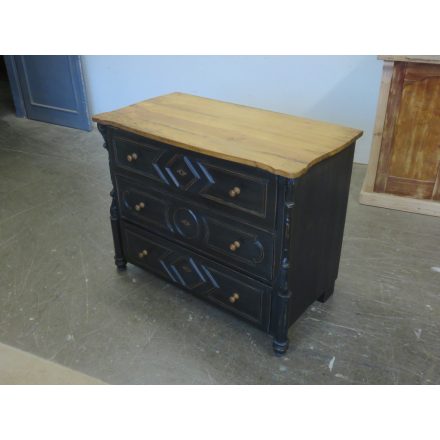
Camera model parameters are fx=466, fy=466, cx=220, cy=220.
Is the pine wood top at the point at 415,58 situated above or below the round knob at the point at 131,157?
above

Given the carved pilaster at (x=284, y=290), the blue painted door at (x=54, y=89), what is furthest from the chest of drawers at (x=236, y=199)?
the blue painted door at (x=54, y=89)

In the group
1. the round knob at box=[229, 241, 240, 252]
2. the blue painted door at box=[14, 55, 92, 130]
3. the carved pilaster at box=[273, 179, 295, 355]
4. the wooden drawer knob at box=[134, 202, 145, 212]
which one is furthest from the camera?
the blue painted door at box=[14, 55, 92, 130]

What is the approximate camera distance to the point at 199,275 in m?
2.10

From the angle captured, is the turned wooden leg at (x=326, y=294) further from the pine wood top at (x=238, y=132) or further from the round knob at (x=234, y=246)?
the pine wood top at (x=238, y=132)

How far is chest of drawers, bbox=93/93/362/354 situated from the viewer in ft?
5.62

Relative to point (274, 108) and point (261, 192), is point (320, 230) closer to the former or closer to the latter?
point (261, 192)

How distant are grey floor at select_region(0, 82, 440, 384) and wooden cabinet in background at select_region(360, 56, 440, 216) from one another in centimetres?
12

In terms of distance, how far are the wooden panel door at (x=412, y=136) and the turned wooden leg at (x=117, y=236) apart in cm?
169

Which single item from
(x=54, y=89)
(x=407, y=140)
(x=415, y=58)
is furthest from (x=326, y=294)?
(x=54, y=89)

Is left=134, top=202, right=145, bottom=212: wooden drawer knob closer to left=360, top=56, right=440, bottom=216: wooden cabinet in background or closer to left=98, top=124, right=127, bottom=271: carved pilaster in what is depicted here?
left=98, top=124, right=127, bottom=271: carved pilaster

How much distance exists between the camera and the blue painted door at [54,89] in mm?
4285

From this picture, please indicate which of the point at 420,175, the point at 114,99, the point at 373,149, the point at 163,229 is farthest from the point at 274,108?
the point at 163,229

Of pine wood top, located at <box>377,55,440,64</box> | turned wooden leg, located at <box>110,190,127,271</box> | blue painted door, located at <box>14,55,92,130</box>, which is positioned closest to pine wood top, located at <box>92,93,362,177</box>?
turned wooden leg, located at <box>110,190,127,271</box>

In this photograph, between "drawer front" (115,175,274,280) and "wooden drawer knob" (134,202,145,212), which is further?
"wooden drawer knob" (134,202,145,212)
